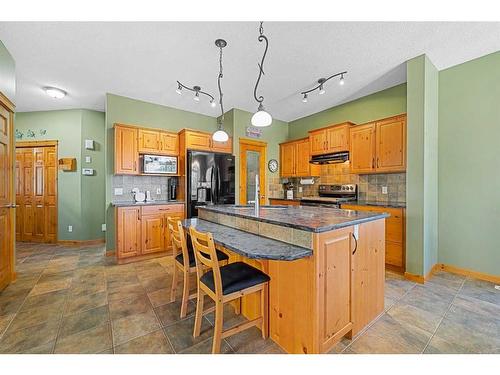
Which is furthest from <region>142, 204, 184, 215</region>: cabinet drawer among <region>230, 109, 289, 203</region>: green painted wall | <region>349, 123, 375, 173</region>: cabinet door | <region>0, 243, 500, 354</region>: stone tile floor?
<region>349, 123, 375, 173</region>: cabinet door

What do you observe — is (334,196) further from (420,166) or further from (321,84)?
(321,84)

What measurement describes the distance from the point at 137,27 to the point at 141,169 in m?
2.25

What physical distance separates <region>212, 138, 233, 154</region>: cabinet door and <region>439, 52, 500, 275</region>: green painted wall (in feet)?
11.2

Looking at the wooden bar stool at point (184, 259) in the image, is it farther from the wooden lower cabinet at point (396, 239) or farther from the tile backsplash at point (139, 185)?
the wooden lower cabinet at point (396, 239)

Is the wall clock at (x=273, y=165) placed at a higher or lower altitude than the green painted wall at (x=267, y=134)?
lower

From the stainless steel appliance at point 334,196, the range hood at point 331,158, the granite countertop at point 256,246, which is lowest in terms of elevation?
the granite countertop at point 256,246

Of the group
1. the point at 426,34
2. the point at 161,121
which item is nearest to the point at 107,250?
the point at 161,121

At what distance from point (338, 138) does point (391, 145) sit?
3.11 feet

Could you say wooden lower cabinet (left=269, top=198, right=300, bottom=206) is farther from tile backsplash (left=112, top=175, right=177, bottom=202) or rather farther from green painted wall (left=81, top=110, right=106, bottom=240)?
green painted wall (left=81, top=110, right=106, bottom=240)

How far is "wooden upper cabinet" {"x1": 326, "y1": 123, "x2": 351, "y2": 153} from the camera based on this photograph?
3.93 meters

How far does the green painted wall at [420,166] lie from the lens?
2.67 m

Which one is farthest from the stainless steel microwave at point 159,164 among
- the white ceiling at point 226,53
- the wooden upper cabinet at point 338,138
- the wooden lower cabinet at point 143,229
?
the wooden upper cabinet at point 338,138

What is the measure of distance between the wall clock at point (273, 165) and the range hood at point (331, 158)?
980 millimetres

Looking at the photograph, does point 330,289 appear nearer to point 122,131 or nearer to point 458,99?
point 458,99
